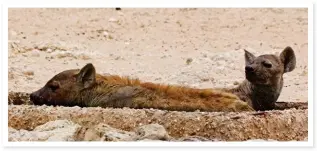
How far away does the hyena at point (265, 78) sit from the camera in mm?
8312

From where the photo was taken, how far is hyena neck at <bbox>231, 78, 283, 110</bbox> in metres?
8.38

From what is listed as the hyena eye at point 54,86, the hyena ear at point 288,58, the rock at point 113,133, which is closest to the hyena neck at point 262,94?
the hyena ear at point 288,58

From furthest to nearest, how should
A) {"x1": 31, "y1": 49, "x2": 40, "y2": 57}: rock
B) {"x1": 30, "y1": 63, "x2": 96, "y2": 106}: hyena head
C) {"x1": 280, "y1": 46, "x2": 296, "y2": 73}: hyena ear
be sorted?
{"x1": 31, "y1": 49, "x2": 40, "y2": 57}: rock < {"x1": 280, "y1": 46, "x2": 296, "y2": 73}: hyena ear < {"x1": 30, "y1": 63, "x2": 96, "y2": 106}: hyena head

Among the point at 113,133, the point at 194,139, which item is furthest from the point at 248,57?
A: the point at 113,133

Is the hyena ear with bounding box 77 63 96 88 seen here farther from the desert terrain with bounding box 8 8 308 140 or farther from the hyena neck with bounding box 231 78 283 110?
the hyena neck with bounding box 231 78 283 110

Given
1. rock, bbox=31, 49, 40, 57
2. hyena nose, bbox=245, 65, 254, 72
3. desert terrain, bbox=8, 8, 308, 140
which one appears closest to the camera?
hyena nose, bbox=245, 65, 254, 72

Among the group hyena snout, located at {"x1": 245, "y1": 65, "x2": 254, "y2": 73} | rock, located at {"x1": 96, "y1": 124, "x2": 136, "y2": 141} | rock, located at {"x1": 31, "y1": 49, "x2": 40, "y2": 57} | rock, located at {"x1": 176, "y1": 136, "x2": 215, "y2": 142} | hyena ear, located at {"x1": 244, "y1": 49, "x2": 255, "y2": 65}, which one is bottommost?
rock, located at {"x1": 176, "y1": 136, "x2": 215, "y2": 142}

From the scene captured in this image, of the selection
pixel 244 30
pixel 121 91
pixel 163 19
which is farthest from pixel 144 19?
pixel 121 91

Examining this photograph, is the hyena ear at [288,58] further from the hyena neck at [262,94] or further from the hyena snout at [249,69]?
the hyena snout at [249,69]

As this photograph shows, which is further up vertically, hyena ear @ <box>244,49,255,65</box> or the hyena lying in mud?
hyena ear @ <box>244,49,255,65</box>

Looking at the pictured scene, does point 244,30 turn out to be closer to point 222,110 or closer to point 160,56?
point 160,56

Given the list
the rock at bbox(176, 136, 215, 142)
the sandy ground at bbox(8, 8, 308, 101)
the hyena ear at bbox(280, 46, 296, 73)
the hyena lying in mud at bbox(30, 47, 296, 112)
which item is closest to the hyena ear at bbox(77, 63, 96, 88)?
the hyena lying in mud at bbox(30, 47, 296, 112)

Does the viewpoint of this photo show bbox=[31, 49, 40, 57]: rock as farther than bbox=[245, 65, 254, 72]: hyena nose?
Yes
